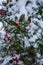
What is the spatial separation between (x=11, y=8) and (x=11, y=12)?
0.06m

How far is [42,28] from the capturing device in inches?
108

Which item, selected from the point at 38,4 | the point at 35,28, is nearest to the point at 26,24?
the point at 35,28

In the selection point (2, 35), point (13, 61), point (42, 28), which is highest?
point (2, 35)

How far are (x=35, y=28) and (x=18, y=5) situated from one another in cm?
46

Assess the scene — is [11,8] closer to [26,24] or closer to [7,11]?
[7,11]

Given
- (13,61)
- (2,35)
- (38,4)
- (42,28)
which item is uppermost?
(38,4)

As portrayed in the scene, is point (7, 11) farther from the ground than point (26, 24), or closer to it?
farther from the ground

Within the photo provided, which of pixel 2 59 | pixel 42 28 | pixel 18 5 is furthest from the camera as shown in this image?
pixel 18 5

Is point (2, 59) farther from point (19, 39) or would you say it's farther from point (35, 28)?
point (35, 28)

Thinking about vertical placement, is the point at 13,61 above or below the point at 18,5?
below

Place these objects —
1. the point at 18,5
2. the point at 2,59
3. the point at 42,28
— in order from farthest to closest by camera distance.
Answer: the point at 18,5
the point at 2,59
the point at 42,28

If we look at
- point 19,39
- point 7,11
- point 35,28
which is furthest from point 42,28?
point 7,11

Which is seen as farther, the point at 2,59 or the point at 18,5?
the point at 18,5

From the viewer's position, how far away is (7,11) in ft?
10.7
